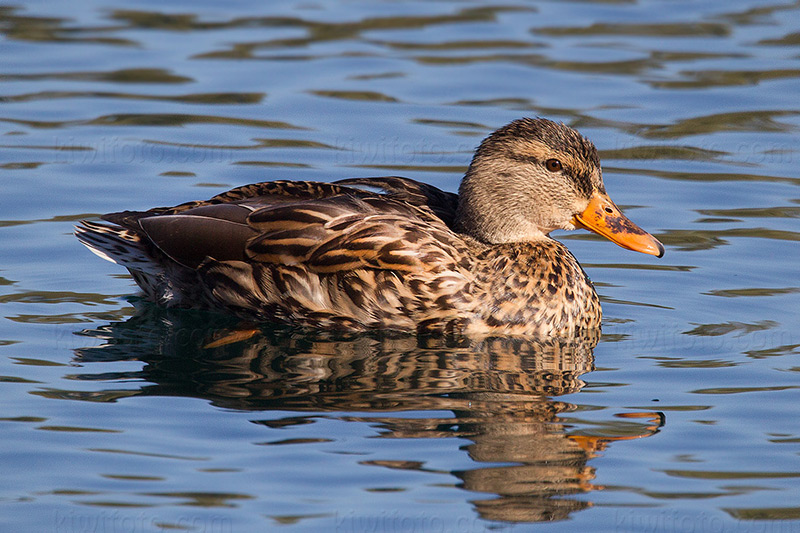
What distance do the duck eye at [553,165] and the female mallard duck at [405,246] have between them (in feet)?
0.03

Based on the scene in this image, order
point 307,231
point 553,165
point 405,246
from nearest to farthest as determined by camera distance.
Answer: point 405,246, point 307,231, point 553,165

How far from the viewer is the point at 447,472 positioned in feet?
22.9

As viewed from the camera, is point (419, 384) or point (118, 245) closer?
point (419, 384)

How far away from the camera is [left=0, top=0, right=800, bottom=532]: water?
6.83 metres

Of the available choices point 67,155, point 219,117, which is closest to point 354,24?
point 219,117

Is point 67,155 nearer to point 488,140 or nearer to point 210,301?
point 210,301

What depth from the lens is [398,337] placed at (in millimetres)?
9281

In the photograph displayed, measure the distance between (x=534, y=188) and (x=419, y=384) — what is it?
1.97 meters

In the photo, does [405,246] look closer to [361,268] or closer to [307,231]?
[361,268]

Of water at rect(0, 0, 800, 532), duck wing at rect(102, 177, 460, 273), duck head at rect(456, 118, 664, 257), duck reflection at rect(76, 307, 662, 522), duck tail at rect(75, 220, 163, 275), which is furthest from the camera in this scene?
duck tail at rect(75, 220, 163, 275)

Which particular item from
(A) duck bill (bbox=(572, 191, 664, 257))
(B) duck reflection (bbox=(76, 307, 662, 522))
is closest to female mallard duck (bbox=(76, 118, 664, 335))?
(A) duck bill (bbox=(572, 191, 664, 257))

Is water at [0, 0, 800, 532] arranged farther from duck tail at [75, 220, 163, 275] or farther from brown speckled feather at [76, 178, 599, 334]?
duck tail at [75, 220, 163, 275]

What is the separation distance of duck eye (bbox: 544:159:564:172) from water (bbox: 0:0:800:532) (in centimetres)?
124

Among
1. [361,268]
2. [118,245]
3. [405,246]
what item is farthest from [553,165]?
[118,245]
